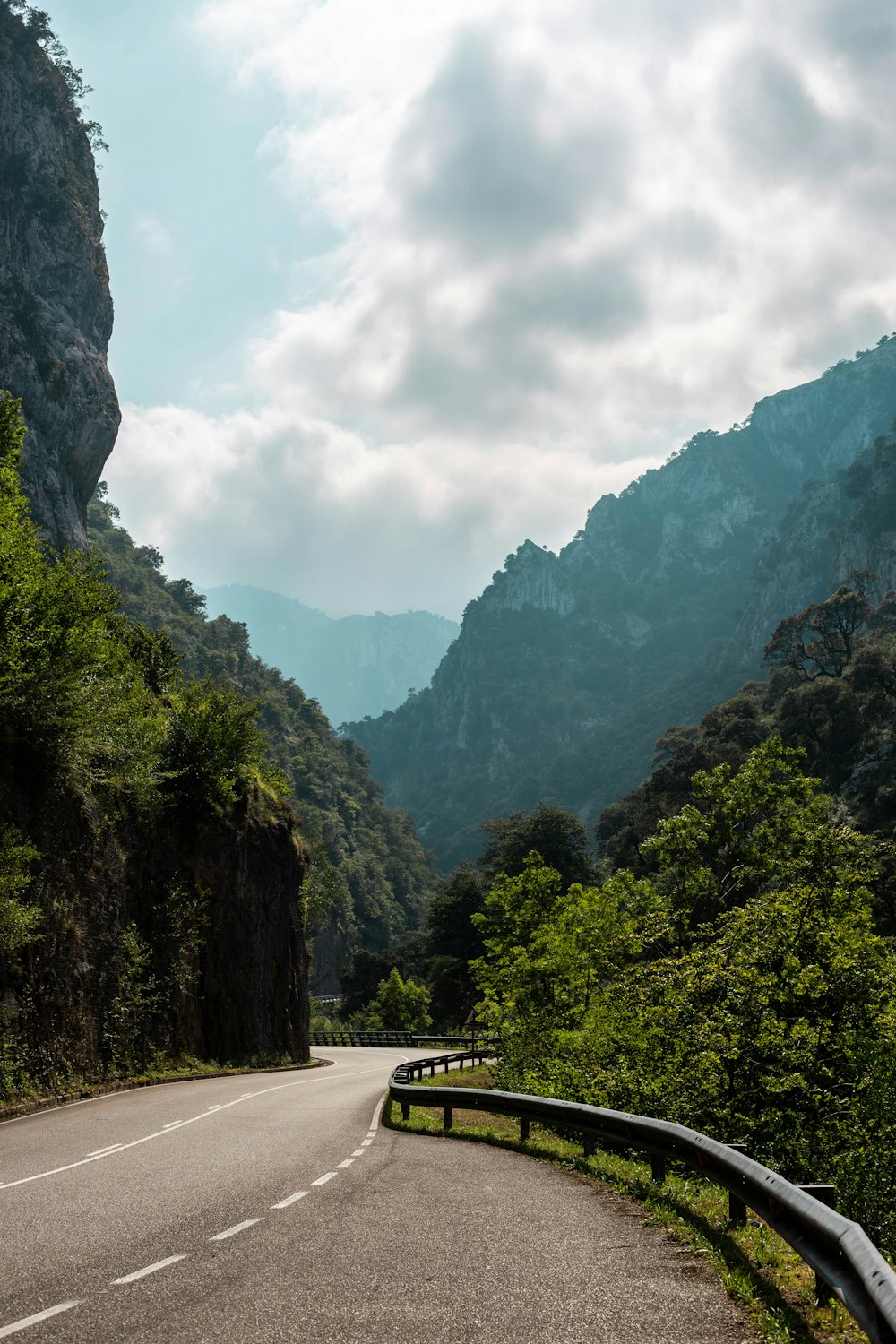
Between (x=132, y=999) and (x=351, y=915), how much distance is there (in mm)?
120555

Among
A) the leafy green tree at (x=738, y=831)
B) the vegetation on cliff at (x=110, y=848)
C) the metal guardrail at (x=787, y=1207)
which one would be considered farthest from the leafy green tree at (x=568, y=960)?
the metal guardrail at (x=787, y=1207)

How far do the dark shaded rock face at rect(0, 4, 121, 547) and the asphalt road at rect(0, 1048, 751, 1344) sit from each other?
8466 cm

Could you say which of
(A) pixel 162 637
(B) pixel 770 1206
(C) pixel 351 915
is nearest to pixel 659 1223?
(B) pixel 770 1206

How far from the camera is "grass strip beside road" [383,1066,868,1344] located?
5.04 metres

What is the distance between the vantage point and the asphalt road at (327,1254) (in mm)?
5246

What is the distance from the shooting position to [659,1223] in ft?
26.4

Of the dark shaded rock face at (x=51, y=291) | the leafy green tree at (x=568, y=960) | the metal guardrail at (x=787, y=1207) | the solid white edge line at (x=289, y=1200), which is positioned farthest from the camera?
the dark shaded rock face at (x=51, y=291)

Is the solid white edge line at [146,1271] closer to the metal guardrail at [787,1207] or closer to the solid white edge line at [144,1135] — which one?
the metal guardrail at [787,1207]

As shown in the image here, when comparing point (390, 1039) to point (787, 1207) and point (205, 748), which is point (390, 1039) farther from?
point (787, 1207)

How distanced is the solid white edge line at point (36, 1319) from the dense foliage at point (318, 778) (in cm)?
10899

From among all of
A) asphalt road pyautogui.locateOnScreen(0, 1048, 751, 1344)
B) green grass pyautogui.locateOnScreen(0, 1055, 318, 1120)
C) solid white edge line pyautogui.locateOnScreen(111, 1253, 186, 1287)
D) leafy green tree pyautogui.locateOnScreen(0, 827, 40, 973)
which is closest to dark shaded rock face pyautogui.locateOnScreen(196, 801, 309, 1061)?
green grass pyautogui.locateOnScreen(0, 1055, 318, 1120)

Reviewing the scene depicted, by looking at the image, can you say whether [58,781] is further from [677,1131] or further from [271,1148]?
[677,1131]

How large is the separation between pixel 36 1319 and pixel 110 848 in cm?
2182

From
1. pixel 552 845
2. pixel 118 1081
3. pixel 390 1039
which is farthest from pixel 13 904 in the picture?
pixel 552 845
